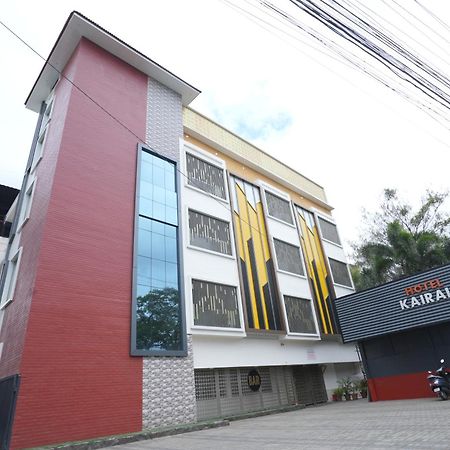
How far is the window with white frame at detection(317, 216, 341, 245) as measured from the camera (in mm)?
25453

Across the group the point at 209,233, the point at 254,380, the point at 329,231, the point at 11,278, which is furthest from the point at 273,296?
the point at 11,278

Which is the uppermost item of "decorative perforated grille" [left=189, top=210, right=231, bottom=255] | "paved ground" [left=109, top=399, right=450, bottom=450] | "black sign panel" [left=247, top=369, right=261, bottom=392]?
"decorative perforated grille" [left=189, top=210, right=231, bottom=255]

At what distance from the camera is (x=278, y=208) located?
21.9 metres

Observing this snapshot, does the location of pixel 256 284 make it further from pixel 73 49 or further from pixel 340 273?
pixel 73 49

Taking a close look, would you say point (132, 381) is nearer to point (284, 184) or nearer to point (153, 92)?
point (153, 92)

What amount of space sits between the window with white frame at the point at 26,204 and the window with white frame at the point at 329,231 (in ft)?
60.8

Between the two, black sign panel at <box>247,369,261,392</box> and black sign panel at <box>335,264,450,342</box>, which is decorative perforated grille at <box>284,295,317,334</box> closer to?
black sign panel at <box>335,264,450,342</box>

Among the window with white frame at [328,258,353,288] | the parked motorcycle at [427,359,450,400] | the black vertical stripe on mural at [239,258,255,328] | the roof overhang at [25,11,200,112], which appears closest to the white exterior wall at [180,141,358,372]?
the black vertical stripe on mural at [239,258,255,328]

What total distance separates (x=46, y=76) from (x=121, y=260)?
10.7m

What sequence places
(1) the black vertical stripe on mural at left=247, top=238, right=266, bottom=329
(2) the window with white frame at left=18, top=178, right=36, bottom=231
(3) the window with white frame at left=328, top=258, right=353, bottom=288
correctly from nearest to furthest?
(2) the window with white frame at left=18, top=178, right=36, bottom=231, (1) the black vertical stripe on mural at left=247, top=238, right=266, bottom=329, (3) the window with white frame at left=328, top=258, right=353, bottom=288

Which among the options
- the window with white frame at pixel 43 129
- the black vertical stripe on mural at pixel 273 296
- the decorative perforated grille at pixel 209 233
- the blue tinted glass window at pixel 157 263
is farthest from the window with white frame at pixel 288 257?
the window with white frame at pixel 43 129

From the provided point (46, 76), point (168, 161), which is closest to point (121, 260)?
point (168, 161)

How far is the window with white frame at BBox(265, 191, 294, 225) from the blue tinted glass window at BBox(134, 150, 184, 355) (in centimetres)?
753

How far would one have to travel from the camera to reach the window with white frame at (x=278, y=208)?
2131cm
